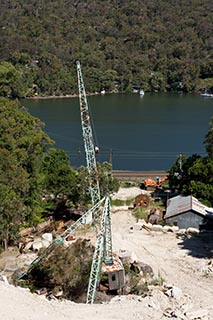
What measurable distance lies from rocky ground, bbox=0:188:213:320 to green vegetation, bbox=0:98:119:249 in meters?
2.48

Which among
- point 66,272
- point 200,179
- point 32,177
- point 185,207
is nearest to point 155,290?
point 66,272

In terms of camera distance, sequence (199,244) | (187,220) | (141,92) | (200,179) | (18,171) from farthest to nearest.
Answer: (141,92) < (200,179) < (187,220) < (18,171) < (199,244)

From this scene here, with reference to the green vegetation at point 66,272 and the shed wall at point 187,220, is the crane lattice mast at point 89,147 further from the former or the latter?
the green vegetation at point 66,272

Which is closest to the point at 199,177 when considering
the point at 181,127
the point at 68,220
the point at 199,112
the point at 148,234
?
the point at 148,234

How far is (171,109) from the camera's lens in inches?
3162

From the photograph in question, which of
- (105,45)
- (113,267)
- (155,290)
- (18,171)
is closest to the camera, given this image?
(155,290)

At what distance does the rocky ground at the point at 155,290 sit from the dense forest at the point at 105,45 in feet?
223

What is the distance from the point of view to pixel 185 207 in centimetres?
2853

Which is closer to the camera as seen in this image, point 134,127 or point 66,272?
point 66,272

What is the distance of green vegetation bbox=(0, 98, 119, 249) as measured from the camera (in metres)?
25.9

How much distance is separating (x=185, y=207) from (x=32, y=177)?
8336mm

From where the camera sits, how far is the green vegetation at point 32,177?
2586cm

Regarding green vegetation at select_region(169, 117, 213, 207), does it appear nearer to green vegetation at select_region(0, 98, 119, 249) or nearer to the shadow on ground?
the shadow on ground

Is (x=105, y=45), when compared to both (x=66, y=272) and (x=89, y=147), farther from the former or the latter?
(x=66, y=272)
